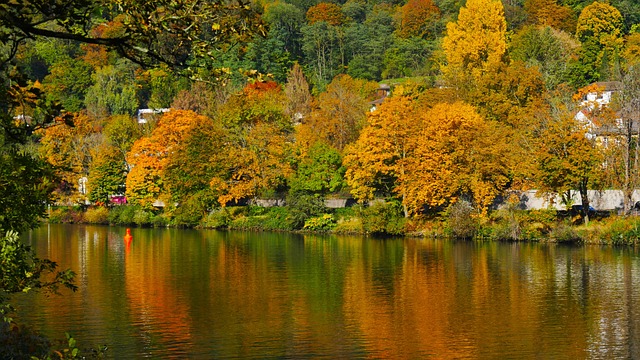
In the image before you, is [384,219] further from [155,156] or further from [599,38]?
[599,38]

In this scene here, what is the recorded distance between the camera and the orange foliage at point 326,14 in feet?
550

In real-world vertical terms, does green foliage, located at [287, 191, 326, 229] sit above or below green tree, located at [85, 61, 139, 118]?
below

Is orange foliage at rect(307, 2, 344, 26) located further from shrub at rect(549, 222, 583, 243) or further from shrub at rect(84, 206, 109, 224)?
shrub at rect(549, 222, 583, 243)

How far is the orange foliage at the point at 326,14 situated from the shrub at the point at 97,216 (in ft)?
262

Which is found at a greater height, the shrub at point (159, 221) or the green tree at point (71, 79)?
the green tree at point (71, 79)

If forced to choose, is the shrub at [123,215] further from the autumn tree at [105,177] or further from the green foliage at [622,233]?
the green foliage at [622,233]

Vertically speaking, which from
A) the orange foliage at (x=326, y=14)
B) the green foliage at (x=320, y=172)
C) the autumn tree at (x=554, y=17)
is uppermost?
the orange foliage at (x=326, y=14)

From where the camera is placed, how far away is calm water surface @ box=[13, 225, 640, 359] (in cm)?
3316

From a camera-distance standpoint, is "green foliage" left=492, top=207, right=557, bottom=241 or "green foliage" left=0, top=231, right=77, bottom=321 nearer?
"green foliage" left=0, top=231, right=77, bottom=321

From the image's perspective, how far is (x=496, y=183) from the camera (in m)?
72.0

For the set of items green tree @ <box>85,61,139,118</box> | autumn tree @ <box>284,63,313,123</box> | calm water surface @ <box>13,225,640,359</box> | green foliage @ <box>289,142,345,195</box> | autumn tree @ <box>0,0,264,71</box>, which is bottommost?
calm water surface @ <box>13,225,640,359</box>

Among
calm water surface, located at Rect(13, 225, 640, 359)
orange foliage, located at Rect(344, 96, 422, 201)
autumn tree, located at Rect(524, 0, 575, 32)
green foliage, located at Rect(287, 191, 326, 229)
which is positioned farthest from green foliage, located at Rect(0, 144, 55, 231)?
autumn tree, located at Rect(524, 0, 575, 32)

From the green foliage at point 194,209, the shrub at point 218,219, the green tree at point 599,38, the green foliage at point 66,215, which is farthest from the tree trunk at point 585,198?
the green foliage at point 66,215

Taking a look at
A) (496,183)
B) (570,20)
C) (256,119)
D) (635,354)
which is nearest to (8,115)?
(635,354)
